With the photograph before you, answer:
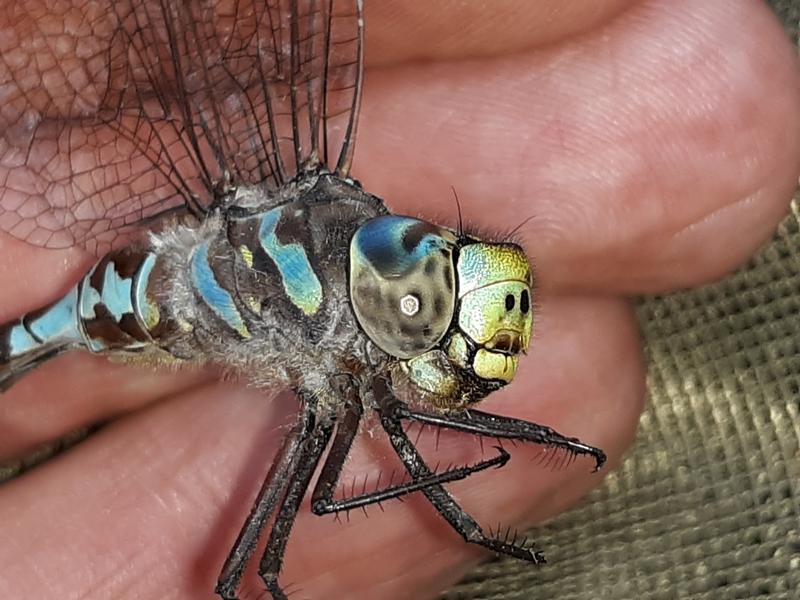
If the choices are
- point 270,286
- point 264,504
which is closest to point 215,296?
point 270,286

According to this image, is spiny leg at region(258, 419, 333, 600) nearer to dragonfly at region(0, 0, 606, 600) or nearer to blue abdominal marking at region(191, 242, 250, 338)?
dragonfly at region(0, 0, 606, 600)

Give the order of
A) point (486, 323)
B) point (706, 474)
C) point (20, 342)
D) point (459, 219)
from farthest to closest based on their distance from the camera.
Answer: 1. point (706, 474)
2. point (20, 342)
3. point (459, 219)
4. point (486, 323)

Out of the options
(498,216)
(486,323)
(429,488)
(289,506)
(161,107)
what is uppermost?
(498,216)

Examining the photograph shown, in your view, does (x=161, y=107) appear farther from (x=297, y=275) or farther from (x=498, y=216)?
(x=498, y=216)

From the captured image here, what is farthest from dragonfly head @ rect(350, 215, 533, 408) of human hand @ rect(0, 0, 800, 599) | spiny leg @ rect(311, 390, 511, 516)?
human hand @ rect(0, 0, 800, 599)

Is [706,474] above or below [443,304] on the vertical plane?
above

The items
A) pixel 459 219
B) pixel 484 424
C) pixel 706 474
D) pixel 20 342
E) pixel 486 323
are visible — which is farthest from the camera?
pixel 706 474

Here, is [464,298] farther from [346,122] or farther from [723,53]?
[723,53]

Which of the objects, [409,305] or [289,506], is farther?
[289,506]
